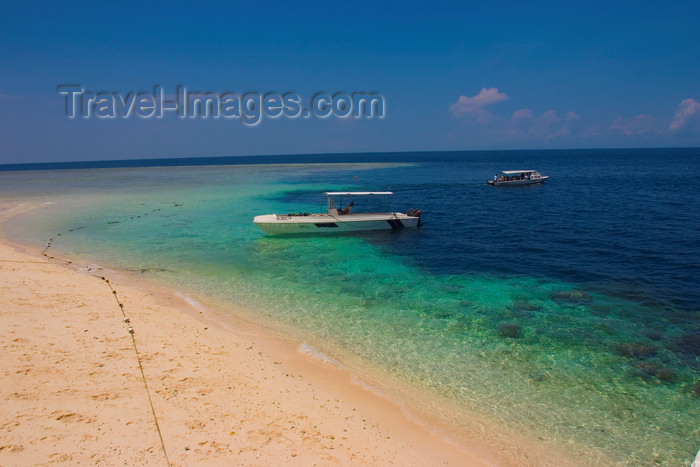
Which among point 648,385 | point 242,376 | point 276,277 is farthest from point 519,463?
point 276,277

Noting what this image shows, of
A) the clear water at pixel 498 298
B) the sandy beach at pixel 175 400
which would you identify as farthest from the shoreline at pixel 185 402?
the clear water at pixel 498 298

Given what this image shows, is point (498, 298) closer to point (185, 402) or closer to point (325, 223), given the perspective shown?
point (185, 402)

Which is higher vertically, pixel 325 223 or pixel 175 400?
pixel 325 223

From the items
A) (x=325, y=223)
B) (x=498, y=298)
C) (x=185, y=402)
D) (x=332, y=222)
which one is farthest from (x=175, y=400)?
(x=332, y=222)

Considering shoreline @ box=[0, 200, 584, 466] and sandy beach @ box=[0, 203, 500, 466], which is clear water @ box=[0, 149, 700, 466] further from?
sandy beach @ box=[0, 203, 500, 466]

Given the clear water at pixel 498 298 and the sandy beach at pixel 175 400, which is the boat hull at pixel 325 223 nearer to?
the clear water at pixel 498 298

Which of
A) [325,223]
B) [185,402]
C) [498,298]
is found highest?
[325,223]

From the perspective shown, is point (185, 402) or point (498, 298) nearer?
point (185, 402)
